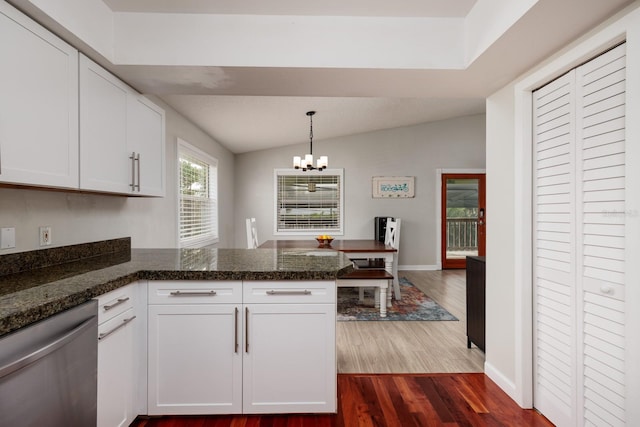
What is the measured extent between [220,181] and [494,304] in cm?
457

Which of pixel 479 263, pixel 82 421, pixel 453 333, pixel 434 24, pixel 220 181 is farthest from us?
pixel 220 181

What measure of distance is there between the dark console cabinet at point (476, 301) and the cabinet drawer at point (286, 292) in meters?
1.49

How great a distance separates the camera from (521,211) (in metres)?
2.00

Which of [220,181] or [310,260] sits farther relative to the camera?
[220,181]

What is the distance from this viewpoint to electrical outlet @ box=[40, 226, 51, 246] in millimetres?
1819

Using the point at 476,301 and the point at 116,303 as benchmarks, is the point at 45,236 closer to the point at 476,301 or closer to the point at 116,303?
the point at 116,303

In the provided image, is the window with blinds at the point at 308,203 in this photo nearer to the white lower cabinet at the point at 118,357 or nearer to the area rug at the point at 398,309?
the area rug at the point at 398,309

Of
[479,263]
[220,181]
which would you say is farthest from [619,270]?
[220,181]

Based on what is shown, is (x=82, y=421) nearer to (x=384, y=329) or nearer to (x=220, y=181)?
(x=384, y=329)

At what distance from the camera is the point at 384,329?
3.30 m

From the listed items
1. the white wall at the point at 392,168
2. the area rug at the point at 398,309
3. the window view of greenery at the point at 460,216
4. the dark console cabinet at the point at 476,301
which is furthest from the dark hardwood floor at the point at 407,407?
the window view of greenery at the point at 460,216

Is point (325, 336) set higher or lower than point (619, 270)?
lower

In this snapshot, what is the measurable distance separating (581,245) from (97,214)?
2.92 m

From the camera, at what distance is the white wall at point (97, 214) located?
1.71 m
